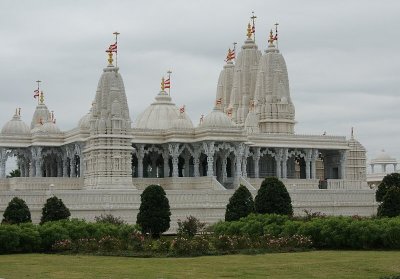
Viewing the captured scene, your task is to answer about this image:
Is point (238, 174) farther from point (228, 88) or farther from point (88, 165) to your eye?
point (228, 88)

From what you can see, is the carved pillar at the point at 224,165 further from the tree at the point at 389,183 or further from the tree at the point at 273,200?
the tree at the point at 273,200

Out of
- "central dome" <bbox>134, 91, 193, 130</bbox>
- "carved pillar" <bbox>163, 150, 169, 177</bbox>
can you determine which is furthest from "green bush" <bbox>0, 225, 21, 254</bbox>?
"central dome" <bbox>134, 91, 193, 130</bbox>

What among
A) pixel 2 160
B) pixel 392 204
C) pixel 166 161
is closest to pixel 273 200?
pixel 392 204

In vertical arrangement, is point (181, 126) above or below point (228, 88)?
below

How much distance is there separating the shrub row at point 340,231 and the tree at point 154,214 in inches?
252

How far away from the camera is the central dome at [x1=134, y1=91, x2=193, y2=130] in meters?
62.7

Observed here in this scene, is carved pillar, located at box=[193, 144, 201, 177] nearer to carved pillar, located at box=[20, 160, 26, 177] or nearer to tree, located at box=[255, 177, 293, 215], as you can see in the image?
carved pillar, located at box=[20, 160, 26, 177]

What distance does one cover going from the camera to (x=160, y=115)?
6375cm

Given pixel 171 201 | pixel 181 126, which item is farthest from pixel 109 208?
pixel 181 126

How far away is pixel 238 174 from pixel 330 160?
1370 cm

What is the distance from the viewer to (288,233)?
30.8 meters

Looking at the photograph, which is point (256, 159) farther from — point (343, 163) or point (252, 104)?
point (252, 104)

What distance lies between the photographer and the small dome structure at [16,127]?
206 feet

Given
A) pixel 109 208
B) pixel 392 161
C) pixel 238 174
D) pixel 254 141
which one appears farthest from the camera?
pixel 392 161
